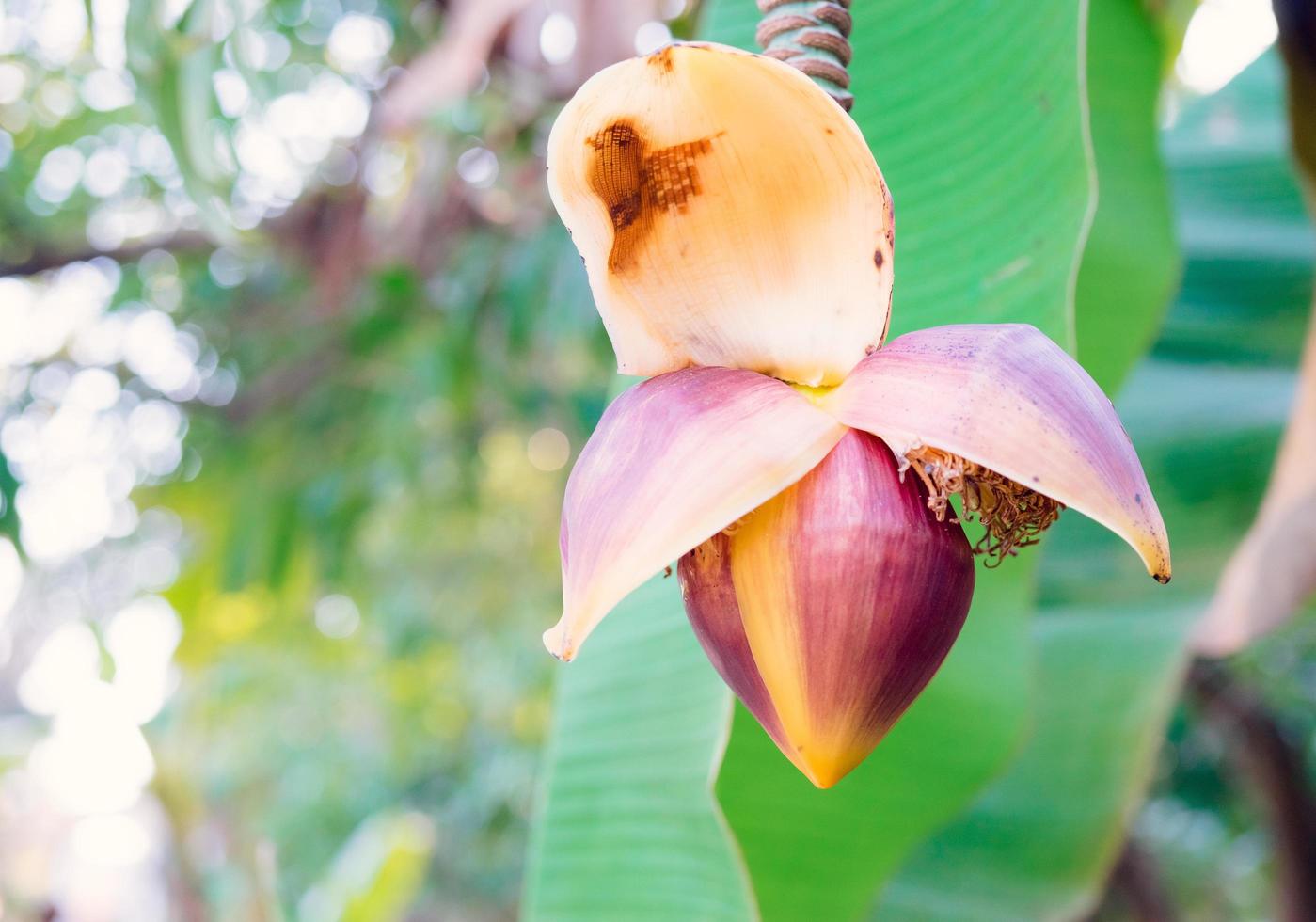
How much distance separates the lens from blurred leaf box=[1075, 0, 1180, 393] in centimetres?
63

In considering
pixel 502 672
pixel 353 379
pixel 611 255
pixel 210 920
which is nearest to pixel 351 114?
pixel 353 379

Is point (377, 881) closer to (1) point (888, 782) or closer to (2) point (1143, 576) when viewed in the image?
(2) point (1143, 576)

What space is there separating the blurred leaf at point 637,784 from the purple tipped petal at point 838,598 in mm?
206

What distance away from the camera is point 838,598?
269mm

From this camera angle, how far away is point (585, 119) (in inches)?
11.6

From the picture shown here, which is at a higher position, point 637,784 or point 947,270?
point 947,270

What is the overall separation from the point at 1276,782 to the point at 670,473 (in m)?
2.88

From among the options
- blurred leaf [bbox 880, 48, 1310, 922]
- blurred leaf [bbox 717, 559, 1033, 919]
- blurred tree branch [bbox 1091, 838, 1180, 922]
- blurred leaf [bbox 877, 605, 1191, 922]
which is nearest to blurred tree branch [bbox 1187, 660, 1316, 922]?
blurred tree branch [bbox 1091, 838, 1180, 922]

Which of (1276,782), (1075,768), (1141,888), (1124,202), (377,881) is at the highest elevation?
(1124,202)

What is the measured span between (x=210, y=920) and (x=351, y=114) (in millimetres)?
1667

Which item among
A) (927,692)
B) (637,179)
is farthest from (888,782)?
(637,179)

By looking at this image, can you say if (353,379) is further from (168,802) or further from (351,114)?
(168,802)

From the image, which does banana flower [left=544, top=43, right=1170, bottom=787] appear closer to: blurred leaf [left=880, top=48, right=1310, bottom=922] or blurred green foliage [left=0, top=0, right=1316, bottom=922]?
blurred green foliage [left=0, top=0, right=1316, bottom=922]

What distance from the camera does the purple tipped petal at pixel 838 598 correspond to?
0.88ft
